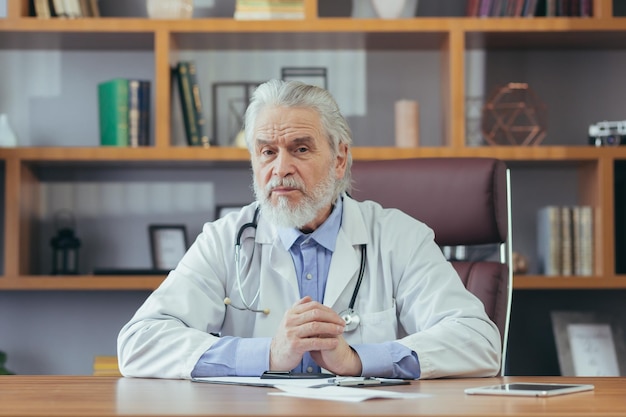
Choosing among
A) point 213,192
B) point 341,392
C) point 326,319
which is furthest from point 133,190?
point 341,392

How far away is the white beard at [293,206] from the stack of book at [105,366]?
1.38 meters

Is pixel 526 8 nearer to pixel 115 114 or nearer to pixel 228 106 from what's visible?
pixel 228 106

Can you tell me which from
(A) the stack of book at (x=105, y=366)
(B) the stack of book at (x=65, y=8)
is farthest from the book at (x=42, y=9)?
(A) the stack of book at (x=105, y=366)

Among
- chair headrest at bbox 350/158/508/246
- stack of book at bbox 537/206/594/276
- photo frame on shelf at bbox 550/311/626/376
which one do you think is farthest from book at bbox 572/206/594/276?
chair headrest at bbox 350/158/508/246

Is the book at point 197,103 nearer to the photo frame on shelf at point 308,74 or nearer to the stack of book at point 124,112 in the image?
the stack of book at point 124,112

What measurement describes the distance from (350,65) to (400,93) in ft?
0.71

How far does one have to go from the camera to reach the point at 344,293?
2133mm

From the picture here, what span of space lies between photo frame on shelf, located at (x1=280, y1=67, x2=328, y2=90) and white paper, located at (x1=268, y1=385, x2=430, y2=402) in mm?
2280

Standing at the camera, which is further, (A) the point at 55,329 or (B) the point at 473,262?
(A) the point at 55,329

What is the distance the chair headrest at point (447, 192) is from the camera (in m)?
2.29

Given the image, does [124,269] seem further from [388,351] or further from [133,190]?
[388,351]

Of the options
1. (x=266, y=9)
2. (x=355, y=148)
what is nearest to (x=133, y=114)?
(x=266, y=9)

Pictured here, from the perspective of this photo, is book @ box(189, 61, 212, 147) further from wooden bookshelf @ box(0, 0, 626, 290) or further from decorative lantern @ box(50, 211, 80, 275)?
decorative lantern @ box(50, 211, 80, 275)

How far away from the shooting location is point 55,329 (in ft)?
12.0
